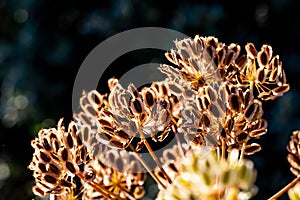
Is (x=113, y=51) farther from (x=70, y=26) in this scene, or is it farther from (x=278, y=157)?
(x=278, y=157)

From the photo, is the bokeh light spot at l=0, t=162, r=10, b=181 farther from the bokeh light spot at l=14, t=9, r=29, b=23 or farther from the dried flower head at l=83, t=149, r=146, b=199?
the dried flower head at l=83, t=149, r=146, b=199

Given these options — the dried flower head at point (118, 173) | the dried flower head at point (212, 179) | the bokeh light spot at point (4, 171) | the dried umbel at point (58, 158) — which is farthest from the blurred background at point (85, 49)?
the dried flower head at point (212, 179)

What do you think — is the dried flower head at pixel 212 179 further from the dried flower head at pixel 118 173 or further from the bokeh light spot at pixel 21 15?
the bokeh light spot at pixel 21 15

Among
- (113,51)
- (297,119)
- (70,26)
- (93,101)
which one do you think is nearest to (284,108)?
(297,119)

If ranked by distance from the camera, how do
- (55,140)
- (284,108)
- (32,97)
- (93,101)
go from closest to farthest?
(55,140), (93,101), (284,108), (32,97)

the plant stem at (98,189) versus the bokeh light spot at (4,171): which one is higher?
the bokeh light spot at (4,171)

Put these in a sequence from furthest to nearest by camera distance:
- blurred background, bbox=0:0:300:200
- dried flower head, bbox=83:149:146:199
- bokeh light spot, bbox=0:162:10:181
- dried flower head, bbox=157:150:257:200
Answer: bokeh light spot, bbox=0:162:10:181 → blurred background, bbox=0:0:300:200 → dried flower head, bbox=83:149:146:199 → dried flower head, bbox=157:150:257:200

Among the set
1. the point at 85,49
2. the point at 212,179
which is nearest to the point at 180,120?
the point at 212,179

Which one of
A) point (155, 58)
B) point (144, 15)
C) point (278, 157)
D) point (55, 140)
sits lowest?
point (55, 140)

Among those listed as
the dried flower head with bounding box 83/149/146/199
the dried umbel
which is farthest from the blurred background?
the dried umbel
